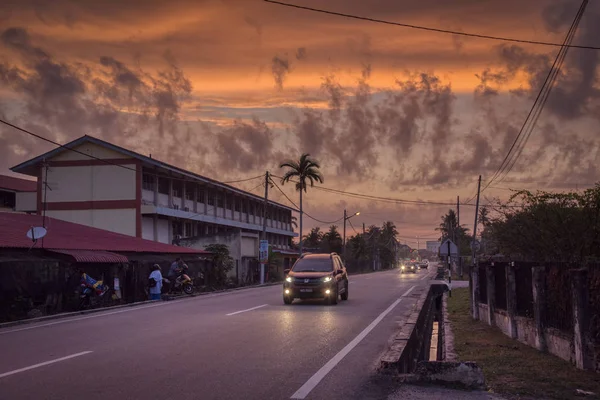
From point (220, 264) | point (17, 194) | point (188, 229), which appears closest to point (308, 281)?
point (220, 264)

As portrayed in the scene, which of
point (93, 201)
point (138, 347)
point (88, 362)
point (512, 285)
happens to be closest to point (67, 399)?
point (88, 362)

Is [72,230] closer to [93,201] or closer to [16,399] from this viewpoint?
[93,201]

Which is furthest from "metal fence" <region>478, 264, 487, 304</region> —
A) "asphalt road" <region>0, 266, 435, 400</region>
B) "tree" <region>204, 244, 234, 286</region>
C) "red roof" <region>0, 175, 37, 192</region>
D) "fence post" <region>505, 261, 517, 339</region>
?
"red roof" <region>0, 175, 37, 192</region>

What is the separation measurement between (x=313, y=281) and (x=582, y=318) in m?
13.5

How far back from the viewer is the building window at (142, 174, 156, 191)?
48.8 metres

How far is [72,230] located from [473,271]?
22.3 meters

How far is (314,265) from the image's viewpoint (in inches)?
921

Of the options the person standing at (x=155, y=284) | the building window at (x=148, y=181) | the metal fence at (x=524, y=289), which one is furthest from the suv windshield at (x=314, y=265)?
the building window at (x=148, y=181)

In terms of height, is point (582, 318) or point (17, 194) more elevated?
point (17, 194)

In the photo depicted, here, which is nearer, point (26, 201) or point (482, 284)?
point (482, 284)

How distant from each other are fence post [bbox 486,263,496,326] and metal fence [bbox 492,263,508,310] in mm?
89

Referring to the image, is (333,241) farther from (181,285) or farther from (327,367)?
(327,367)

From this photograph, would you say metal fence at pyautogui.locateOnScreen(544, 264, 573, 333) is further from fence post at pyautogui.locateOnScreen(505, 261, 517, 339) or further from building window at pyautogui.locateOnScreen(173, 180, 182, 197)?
building window at pyautogui.locateOnScreen(173, 180, 182, 197)

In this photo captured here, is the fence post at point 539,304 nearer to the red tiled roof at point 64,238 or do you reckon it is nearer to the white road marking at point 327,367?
the white road marking at point 327,367
